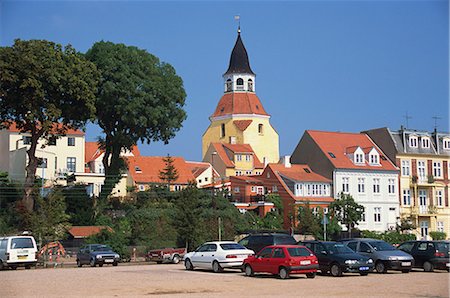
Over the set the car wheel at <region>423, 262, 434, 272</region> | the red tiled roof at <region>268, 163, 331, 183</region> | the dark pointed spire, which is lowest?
the car wheel at <region>423, 262, 434, 272</region>

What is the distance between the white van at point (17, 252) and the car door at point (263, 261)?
558 inches

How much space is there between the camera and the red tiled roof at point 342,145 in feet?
272

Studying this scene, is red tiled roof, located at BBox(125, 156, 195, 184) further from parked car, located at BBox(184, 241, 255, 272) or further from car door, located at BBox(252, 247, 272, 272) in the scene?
car door, located at BBox(252, 247, 272, 272)

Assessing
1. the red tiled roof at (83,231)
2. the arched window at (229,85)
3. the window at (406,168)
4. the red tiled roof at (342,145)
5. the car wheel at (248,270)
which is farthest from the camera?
the arched window at (229,85)

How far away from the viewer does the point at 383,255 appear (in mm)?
31344

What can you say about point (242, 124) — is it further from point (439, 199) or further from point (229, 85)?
point (439, 199)

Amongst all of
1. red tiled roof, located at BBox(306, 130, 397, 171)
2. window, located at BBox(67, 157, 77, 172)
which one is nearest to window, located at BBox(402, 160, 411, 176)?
red tiled roof, located at BBox(306, 130, 397, 171)

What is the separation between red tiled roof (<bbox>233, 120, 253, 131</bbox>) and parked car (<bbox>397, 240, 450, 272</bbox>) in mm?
88890

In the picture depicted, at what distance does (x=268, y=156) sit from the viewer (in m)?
124

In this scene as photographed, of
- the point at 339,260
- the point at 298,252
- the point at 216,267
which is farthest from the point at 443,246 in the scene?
the point at 216,267

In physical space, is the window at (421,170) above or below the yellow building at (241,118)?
below

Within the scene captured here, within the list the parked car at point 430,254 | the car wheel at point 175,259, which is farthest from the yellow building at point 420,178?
the parked car at point 430,254

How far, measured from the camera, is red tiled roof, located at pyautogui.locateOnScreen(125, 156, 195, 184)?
93.9 metres

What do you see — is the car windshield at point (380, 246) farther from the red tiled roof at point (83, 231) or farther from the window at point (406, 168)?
the window at point (406, 168)
